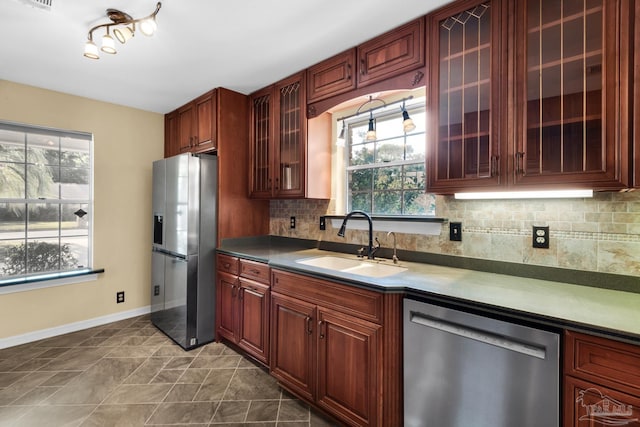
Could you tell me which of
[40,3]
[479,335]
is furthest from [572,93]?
[40,3]

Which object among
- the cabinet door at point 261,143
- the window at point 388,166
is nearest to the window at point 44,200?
the cabinet door at point 261,143

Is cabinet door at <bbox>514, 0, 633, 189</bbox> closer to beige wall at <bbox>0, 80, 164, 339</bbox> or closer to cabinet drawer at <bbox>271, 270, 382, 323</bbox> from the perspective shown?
cabinet drawer at <bbox>271, 270, 382, 323</bbox>

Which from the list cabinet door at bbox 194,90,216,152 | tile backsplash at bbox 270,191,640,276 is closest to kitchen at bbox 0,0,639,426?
tile backsplash at bbox 270,191,640,276

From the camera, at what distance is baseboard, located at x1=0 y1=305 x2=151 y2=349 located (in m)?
2.76

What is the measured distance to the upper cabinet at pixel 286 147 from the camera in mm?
2562

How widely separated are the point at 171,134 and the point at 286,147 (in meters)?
1.79

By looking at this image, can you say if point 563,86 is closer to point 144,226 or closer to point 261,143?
point 261,143

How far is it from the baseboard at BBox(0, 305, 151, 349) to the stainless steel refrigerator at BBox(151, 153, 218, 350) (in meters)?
0.80

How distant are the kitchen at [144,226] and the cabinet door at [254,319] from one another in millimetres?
782

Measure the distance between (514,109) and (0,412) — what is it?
3.49 meters

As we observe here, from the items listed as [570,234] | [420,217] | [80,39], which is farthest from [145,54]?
[570,234]

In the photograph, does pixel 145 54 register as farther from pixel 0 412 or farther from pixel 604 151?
pixel 604 151

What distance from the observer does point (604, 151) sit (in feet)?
4.09

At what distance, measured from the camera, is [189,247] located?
106 inches
